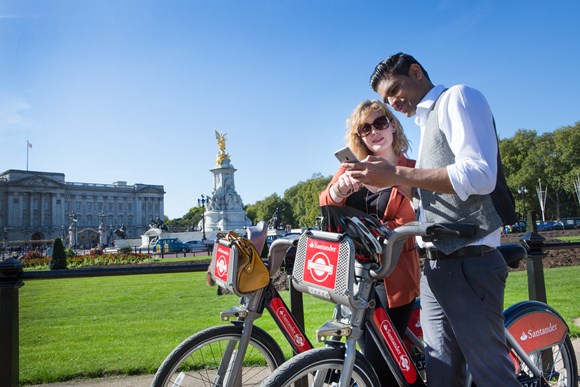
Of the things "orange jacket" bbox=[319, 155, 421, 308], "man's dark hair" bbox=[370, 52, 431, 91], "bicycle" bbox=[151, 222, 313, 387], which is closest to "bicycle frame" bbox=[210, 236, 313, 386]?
"bicycle" bbox=[151, 222, 313, 387]

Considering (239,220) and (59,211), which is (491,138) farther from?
(59,211)

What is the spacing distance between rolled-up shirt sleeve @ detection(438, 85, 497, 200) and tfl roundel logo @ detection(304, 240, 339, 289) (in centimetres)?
60

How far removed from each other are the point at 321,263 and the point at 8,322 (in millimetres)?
2333

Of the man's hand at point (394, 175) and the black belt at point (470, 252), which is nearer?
the man's hand at point (394, 175)

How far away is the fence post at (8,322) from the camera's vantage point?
3.18 m

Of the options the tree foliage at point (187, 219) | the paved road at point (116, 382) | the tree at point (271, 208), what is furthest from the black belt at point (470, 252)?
the tree foliage at point (187, 219)

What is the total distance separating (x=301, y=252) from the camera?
2.32m

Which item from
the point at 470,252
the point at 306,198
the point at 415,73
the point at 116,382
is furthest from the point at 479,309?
the point at 306,198

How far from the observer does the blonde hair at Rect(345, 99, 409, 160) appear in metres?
3.03

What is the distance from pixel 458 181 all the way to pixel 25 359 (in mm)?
5810

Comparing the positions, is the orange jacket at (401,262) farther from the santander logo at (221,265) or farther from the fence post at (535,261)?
the fence post at (535,261)

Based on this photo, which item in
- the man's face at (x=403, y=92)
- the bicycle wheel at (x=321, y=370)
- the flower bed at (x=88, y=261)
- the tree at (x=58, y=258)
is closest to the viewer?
the bicycle wheel at (x=321, y=370)

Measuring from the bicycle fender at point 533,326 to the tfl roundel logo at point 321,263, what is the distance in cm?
142

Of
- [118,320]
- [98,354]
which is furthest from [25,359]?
[118,320]
